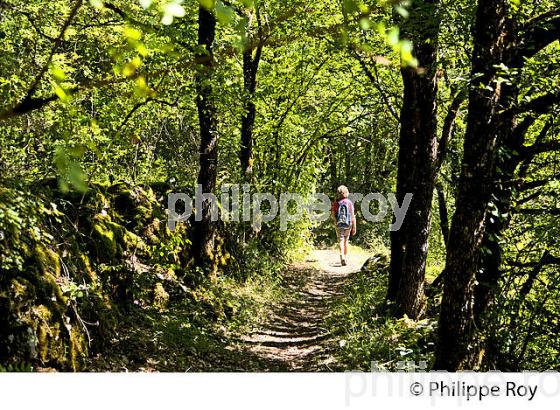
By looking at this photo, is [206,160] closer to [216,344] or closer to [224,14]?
[216,344]

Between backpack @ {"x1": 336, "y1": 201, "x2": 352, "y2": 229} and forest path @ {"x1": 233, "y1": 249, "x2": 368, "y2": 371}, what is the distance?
5.45ft

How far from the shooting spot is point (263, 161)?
16.2 m

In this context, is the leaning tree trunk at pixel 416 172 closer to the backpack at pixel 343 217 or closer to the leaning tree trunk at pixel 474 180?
the leaning tree trunk at pixel 474 180

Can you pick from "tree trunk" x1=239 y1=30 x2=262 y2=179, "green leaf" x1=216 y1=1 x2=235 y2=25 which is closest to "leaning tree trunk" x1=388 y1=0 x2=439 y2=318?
"tree trunk" x1=239 y1=30 x2=262 y2=179

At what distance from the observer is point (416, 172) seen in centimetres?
848

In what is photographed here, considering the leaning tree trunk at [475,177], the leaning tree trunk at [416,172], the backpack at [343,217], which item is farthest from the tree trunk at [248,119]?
the leaning tree trunk at [475,177]

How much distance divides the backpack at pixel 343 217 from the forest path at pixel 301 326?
1.66 m

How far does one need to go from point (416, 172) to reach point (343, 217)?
6107 millimetres

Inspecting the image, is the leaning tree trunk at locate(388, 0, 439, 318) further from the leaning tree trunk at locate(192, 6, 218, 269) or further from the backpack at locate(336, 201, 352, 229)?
the backpack at locate(336, 201, 352, 229)

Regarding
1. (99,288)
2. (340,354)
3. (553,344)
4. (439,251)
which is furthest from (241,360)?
(439,251)

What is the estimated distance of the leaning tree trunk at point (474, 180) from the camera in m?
4.51

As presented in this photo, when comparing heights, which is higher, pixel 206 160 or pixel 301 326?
pixel 206 160

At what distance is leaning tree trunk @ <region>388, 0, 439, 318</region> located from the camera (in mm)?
8039

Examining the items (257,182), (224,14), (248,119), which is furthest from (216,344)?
(224,14)
